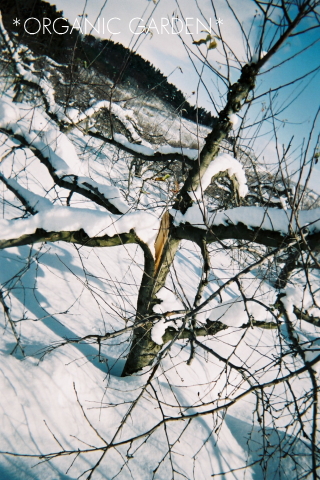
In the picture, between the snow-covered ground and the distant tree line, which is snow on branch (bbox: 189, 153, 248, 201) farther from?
the distant tree line

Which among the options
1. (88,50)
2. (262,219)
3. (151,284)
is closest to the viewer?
(262,219)

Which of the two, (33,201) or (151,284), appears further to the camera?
(151,284)

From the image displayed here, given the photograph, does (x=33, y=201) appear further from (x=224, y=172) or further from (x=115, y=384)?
(x=115, y=384)

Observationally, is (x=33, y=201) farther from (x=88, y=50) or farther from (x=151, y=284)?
(x=88, y=50)

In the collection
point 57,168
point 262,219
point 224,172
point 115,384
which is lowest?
point 115,384

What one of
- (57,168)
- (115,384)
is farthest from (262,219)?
(115,384)

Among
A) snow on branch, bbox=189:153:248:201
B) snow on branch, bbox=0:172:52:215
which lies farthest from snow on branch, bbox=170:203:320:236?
snow on branch, bbox=0:172:52:215

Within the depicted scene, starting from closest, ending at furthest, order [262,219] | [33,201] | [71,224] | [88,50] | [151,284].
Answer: [262,219] < [71,224] < [33,201] < [151,284] < [88,50]

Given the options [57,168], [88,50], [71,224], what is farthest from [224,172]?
[88,50]

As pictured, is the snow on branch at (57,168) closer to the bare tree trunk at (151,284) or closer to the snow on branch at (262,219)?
the bare tree trunk at (151,284)

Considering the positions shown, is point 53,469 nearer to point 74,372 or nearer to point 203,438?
point 74,372

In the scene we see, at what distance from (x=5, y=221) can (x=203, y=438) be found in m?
2.83

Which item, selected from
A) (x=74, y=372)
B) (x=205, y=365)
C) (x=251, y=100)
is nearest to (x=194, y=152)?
(x=251, y=100)

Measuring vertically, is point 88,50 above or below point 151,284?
above
